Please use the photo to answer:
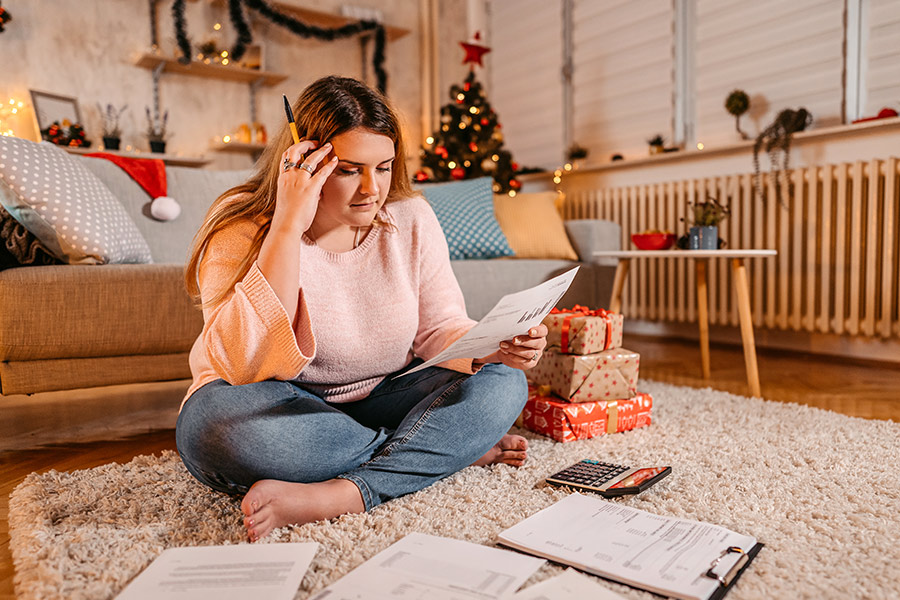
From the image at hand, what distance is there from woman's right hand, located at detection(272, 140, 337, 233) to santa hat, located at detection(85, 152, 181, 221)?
1260 mm

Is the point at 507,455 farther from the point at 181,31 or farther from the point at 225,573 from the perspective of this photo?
the point at 181,31

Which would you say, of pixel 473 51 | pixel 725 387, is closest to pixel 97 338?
pixel 725 387

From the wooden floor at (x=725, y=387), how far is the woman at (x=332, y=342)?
338mm

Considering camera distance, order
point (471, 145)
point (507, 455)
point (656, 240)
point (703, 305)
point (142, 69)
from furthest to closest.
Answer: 1. point (471, 145)
2. point (142, 69)
3. point (703, 305)
4. point (656, 240)
5. point (507, 455)

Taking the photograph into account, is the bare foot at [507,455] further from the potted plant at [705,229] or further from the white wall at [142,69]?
the white wall at [142,69]

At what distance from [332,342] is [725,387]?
1454 millimetres

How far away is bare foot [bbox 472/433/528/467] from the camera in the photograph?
1.20m

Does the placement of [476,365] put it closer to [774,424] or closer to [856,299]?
[774,424]

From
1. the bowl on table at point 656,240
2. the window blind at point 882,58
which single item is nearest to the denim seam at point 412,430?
the bowl on table at point 656,240

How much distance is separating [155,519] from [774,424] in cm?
135

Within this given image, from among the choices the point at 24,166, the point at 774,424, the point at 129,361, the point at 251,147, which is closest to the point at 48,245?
the point at 24,166

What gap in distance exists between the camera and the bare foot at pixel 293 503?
33.9 inches

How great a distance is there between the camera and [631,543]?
805mm

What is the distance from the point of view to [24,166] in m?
1.53
